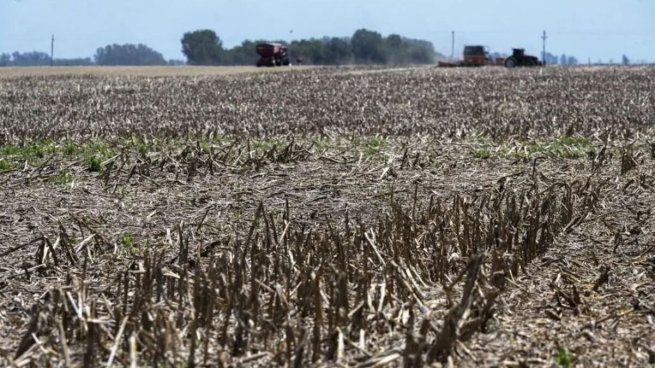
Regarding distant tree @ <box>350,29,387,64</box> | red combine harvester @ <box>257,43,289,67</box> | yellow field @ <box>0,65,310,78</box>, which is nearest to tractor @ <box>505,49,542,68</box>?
yellow field @ <box>0,65,310,78</box>

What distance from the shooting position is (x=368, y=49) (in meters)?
124

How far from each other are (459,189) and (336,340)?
472 cm

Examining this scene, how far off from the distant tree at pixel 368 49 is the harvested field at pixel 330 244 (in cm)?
10698

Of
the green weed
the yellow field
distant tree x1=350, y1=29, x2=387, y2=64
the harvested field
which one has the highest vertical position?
distant tree x1=350, y1=29, x2=387, y2=64

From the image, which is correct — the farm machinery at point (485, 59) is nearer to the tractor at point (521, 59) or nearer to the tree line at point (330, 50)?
the tractor at point (521, 59)

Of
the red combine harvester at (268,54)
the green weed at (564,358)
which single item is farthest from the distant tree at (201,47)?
the green weed at (564,358)

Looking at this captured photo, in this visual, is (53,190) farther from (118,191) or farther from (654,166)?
(654,166)

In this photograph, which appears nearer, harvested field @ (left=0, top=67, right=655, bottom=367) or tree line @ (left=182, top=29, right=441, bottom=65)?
harvested field @ (left=0, top=67, right=655, bottom=367)

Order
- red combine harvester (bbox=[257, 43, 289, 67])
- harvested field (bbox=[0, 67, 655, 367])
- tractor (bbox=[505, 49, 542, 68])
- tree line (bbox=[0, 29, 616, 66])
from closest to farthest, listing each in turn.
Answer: harvested field (bbox=[0, 67, 655, 367]) → tractor (bbox=[505, 49, 542, 68]) → red combine harvester (bbox=[257, 43, 289, 67]) → tree line (bbox=[0, 29, 616, 66])

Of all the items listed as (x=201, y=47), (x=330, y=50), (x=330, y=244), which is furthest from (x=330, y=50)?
(x=330, y=244)

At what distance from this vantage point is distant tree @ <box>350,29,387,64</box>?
4808 inches

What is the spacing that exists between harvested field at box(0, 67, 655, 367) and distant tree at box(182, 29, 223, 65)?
117 metres

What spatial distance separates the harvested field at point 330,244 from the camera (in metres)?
4.65

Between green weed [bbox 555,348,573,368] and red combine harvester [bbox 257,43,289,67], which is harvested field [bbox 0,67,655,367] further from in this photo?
red combine harvester [bbox 257,43,289,67]
